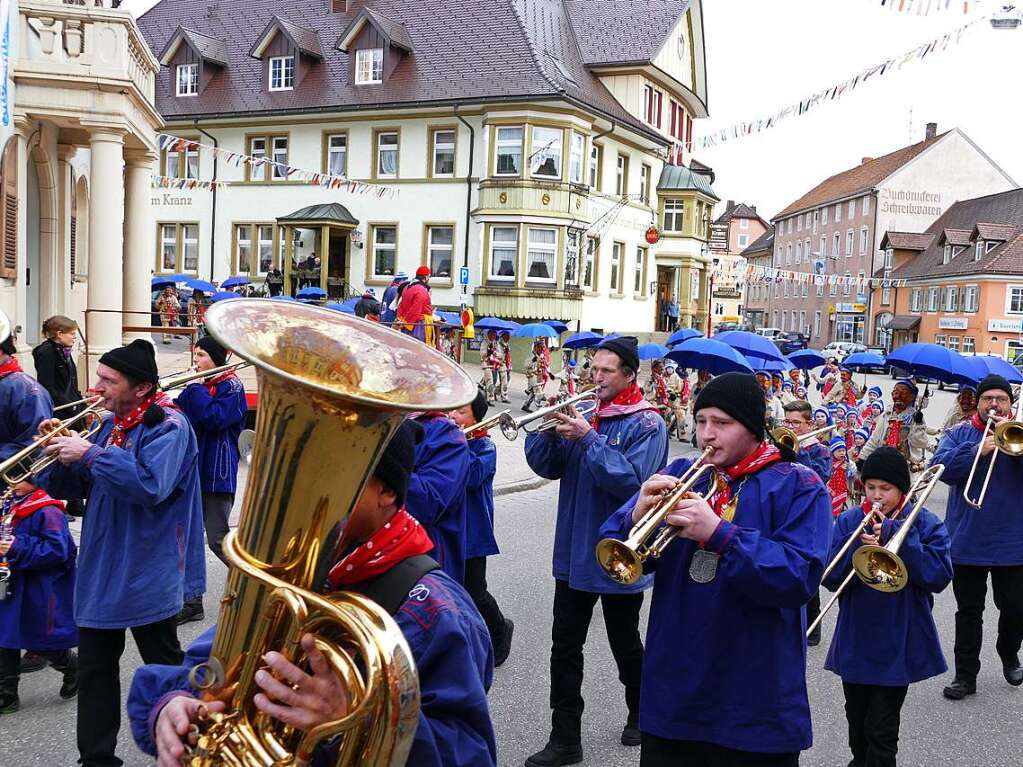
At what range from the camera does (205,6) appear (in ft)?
120

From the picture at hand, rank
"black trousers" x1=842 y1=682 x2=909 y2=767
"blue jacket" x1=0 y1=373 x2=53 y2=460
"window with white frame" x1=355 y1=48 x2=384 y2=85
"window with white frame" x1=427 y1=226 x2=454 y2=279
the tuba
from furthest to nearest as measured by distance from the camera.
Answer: "window with white frame" x1=355 y1=48 x2=384 y2=85, "window with white frame" x1=427 y1=226 x2=454 y2=279, "blue jacket" x1=0 y1=373 x2=53 y2=460, "black trousers" x1=842 y1=682 x2=909 y2=767, the tuba

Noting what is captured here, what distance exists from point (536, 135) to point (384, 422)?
2811 centimetres

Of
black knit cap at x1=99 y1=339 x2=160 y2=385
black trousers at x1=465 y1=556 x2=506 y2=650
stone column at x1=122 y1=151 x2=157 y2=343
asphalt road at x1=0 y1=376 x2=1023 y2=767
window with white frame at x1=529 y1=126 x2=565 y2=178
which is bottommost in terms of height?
asphalt road at x1=0 y1=376 x2=1023 y2=767

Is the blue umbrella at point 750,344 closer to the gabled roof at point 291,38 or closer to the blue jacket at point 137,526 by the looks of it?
the blue jacket at point 137,526

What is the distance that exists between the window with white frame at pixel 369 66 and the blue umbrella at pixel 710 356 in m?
21.1

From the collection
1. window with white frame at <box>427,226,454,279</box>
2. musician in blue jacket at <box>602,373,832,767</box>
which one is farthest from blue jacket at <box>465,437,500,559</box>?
window with white frame at <box>427,226,454,279</box>

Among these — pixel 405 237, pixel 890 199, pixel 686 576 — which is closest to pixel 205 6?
pixel 405 237

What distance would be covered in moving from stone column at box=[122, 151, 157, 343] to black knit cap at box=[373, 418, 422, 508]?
1544 centimetres

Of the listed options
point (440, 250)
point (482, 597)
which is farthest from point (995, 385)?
point (440, 250)

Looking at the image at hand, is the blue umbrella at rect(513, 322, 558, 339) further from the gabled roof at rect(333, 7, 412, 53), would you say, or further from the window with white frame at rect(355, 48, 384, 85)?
the gabled roof at rect(333, 7, 412, 53)

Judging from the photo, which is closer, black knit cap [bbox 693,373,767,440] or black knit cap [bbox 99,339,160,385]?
black knit cap [bbox 693,373,767,440]

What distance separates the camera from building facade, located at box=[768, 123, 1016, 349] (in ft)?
194

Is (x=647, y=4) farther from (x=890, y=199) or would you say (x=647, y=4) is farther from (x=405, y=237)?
(x=890, y=199)

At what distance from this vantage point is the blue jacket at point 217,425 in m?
6.43
